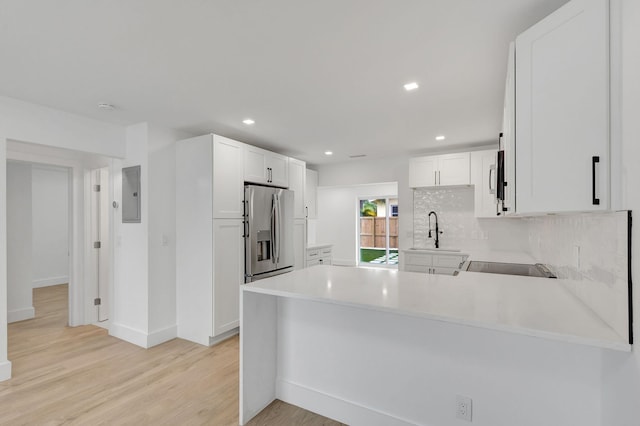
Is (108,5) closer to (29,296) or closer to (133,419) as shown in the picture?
(133,419)

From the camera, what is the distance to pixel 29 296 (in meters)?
4.31

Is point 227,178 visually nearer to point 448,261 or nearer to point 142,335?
point 142,335

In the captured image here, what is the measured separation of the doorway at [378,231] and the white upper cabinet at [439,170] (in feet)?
9.63

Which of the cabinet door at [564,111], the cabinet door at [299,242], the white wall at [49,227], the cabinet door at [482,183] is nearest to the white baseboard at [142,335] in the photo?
the cabinet door at [299,242]

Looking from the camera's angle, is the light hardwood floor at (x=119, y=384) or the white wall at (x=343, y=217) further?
the white wall at (x=343, y=217)

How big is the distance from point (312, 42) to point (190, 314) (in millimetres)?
2986

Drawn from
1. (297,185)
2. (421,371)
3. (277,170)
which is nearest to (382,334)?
(421,371)

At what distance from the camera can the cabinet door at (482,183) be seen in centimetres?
416

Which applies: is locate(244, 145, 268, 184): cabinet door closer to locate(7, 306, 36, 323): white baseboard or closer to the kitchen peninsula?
the kitchen peninsula

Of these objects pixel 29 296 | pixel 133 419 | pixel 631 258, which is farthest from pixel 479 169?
pixel 29 296

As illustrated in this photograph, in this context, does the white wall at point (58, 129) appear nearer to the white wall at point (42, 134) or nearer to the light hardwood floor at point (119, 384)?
the white wall at point (42, 134)

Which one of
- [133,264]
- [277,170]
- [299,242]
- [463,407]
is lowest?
[463,407]

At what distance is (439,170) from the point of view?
4512 millimetres

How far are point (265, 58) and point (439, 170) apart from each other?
10.6 ft
